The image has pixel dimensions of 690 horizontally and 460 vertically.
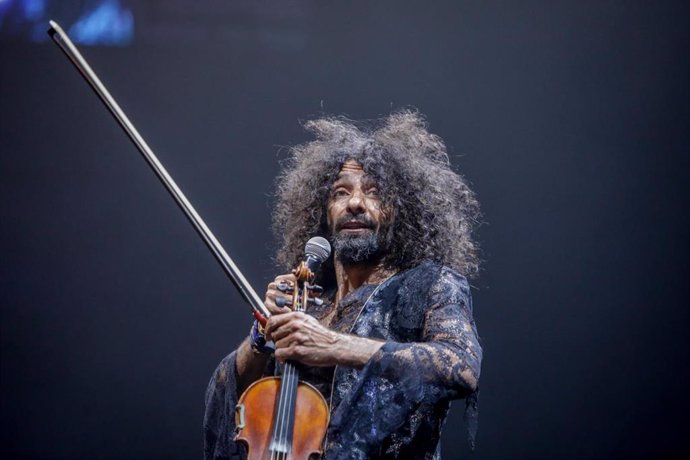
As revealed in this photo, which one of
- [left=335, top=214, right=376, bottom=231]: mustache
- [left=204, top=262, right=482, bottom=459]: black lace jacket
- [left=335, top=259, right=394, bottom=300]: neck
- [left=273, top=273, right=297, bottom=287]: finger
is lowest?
[left=204, top=262, right=482, bottom=459]: black lace jacket

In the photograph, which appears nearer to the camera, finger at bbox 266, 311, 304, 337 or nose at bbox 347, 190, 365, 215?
finger at bbox 266, 311, 304, 337

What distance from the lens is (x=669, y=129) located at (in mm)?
3176

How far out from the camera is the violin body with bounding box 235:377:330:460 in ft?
5.16

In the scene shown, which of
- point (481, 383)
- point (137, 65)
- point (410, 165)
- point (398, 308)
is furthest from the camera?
point (137, 65)

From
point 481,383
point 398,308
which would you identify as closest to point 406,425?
point 398,308

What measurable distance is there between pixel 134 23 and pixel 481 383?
203 centimetres

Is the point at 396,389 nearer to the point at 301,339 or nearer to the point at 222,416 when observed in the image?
the point at 301,339

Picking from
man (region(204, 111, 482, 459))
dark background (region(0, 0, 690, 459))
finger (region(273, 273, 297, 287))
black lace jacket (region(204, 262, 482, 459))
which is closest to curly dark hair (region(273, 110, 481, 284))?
man (region(204, 111, 482, 459))

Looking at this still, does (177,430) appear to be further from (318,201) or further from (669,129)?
(669,129)

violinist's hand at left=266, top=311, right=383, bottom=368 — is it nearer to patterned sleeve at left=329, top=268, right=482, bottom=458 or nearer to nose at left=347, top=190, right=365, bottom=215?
patterned sleeve at left=329, top=268, right=482, bottom=458

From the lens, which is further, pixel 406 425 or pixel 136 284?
pixel 136 284

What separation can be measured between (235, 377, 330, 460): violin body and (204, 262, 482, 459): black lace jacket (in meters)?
0.08

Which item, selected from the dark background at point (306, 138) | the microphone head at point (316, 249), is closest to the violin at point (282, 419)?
the microphone head at point (316, 249)

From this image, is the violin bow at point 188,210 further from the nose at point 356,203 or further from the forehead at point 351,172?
the forehead at point 351,172
